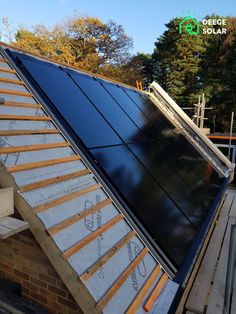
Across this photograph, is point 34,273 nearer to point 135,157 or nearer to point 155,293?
point 155,293

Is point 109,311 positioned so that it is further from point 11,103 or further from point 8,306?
point 11,103

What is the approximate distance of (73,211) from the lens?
1993 mm

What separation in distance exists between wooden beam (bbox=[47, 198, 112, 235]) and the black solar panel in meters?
0.28

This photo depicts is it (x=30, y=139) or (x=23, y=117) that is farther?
(x=23, y=117)

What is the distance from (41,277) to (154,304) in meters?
0.88

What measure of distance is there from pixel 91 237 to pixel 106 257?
0.17m

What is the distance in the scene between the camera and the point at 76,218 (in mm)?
1944

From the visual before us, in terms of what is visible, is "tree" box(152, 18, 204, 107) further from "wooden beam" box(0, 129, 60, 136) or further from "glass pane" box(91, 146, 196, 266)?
"wooden beam" box(0, 129, 60, 136)

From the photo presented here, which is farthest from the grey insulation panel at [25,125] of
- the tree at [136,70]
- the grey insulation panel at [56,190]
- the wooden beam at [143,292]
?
the tree at [136,70]

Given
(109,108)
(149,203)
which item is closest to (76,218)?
(149,203)

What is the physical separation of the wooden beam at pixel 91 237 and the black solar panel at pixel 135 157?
265 millimetres

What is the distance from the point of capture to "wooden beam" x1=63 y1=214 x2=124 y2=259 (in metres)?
1.67

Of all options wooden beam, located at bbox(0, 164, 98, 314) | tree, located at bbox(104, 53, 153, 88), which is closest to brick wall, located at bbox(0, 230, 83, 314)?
wooden beam, located at bbox(0, 164, 98, 314)

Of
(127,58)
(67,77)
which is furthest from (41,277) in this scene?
(127,58)
